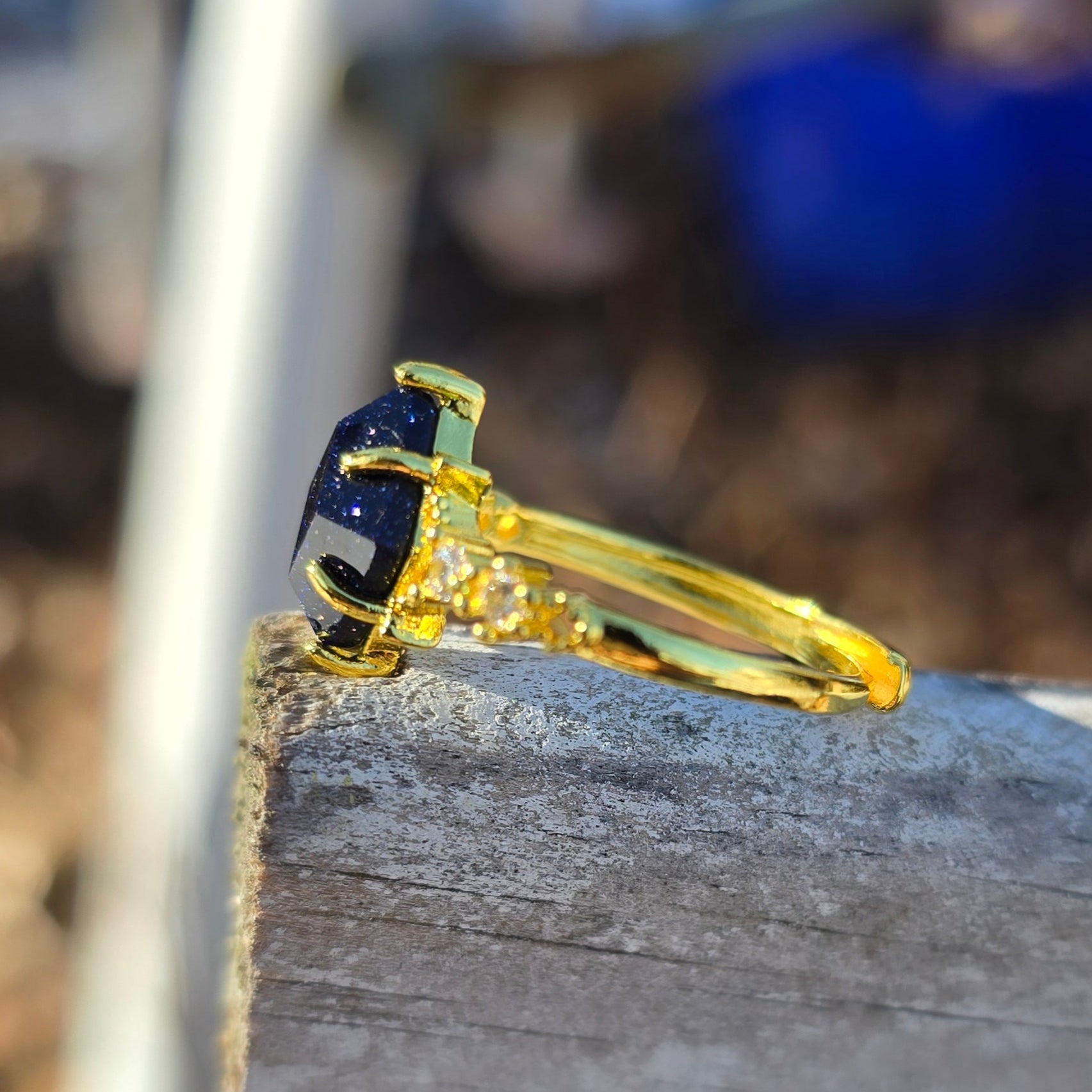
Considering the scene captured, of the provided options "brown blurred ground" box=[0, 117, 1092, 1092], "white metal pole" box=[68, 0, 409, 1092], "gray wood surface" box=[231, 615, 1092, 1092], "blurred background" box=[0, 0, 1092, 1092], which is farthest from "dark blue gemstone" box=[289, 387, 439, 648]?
"brown blurred ground" box=[0, 117, 1092, 1092]

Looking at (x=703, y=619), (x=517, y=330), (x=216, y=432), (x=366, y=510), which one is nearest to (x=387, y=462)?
(x=366, y=510)

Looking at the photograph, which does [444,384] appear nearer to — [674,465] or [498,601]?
[498,601]

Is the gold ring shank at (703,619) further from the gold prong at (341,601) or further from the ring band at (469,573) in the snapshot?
the gold prong at (341,601)

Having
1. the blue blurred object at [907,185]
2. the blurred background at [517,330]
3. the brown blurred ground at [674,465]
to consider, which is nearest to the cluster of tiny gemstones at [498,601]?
the blurred background at [517,330]

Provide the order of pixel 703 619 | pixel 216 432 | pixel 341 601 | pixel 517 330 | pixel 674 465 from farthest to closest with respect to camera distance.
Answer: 1. pixel 517 330
2. pixel 674 465
3. pixel 216 432
4. pixel 703 619
5. pixel 341 601

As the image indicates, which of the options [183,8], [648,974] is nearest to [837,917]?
[648,974]

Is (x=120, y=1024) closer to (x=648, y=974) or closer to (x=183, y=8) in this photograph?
(x=648, y=974)

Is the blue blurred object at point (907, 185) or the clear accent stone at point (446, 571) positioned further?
the blue blurred object at point (907, 185)

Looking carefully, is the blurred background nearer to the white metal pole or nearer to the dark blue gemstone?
the white metal pole
